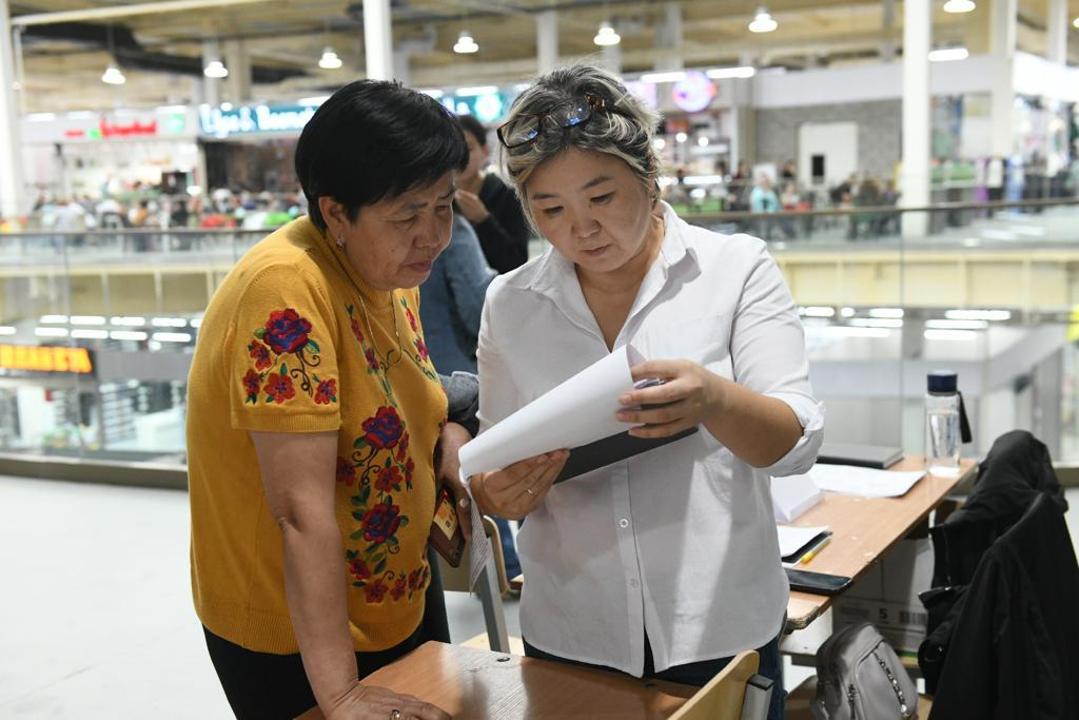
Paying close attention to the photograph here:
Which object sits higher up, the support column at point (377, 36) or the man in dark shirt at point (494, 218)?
the support column at point (377, 36)

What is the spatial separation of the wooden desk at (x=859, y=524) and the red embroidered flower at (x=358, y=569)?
2.52 ft

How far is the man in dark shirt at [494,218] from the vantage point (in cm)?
409

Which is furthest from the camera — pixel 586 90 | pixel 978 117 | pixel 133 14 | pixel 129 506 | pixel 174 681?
pixel 133 14

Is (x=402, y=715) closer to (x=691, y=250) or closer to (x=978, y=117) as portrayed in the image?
(x=691, y=250)

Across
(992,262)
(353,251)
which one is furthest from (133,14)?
(353,251)

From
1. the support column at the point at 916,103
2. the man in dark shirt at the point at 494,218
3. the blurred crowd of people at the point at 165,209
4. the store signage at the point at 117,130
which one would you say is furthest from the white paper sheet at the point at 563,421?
the store signage at the point at 117,130

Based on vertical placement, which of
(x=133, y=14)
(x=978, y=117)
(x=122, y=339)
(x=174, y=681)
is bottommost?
(x=174, y=681)

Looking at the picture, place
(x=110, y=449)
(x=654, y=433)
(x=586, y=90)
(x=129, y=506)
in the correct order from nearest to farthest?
(x=654, y=433), (x=586, y=90), (x=129, y=506), (x=110, y=449)

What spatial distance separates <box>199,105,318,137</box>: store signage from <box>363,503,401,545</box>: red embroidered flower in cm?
1589

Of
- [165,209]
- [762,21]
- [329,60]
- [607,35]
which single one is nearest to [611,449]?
[165,209]

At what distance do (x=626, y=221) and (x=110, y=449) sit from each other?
534 cm

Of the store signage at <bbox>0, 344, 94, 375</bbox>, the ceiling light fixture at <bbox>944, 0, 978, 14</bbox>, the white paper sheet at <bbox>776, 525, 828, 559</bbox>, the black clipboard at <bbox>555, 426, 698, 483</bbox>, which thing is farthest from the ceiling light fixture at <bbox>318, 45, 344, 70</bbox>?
the black clipboard at <bbox>555, 426, 698, 483</bbox>

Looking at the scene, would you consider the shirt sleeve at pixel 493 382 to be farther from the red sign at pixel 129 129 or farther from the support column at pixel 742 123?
the red sign at pixel 129 129

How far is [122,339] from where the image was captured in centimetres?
618
